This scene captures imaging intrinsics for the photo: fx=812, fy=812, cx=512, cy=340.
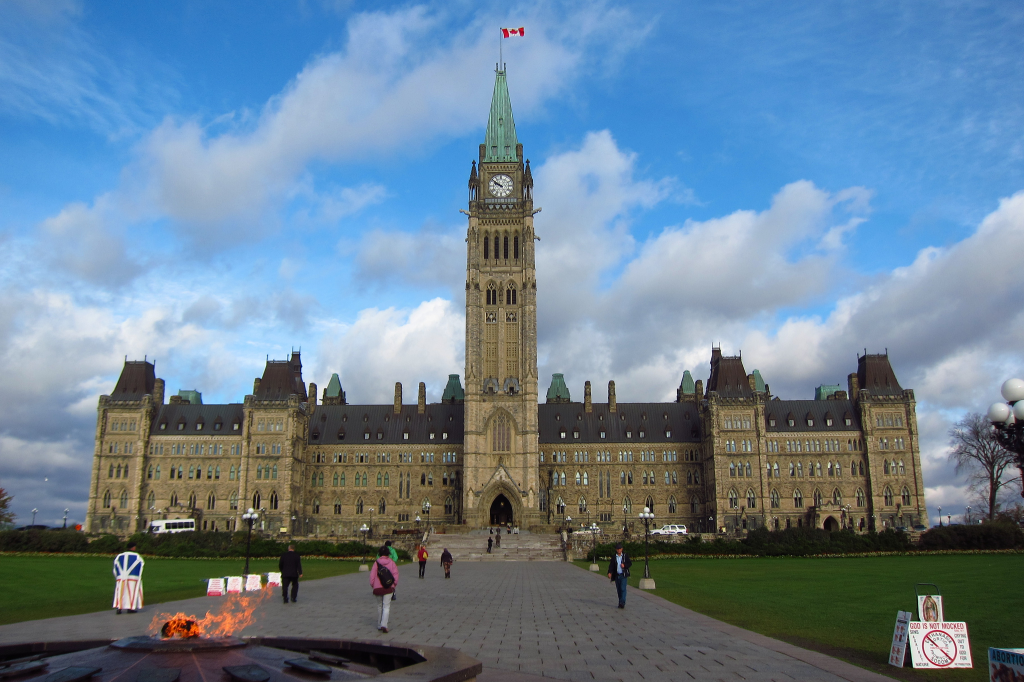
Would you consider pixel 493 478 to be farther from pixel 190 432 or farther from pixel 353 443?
pixel 190 432

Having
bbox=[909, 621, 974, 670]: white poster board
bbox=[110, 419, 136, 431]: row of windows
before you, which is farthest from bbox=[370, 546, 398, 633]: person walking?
bbox=[110, 419, 136, 431]: row of windows

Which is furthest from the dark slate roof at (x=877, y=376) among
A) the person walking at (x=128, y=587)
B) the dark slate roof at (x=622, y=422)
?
the person walking at (x=128, y=587)

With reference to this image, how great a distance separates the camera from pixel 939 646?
A: 14.8 metres

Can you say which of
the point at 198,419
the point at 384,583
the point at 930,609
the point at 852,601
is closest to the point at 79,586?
the point at 384,583

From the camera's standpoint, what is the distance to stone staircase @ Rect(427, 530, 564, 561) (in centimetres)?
6348

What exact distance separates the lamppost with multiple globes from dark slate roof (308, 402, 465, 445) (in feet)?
278

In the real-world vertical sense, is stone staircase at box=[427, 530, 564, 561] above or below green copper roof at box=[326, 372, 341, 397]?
below

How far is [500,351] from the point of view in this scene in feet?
309

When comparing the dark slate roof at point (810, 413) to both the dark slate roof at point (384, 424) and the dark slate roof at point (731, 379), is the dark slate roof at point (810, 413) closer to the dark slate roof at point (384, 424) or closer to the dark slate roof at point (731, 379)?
the dark slate roof at point (731, 379)

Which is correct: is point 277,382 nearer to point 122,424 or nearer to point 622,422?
point 122,424

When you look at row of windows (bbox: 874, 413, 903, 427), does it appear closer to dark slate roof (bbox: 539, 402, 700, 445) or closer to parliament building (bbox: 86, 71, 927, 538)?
parliament building (bbox: 86, 71, 927, 538)

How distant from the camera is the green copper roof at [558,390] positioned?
384 ft

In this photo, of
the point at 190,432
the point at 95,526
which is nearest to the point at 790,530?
the point at 190,432

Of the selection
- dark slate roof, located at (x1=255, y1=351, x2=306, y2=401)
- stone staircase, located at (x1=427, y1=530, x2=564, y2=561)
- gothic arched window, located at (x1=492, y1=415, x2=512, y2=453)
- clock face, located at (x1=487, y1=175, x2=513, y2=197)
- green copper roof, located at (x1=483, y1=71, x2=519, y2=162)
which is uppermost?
green copper roof, located at (x1=483, y1=71, x2=519, y2=162)
